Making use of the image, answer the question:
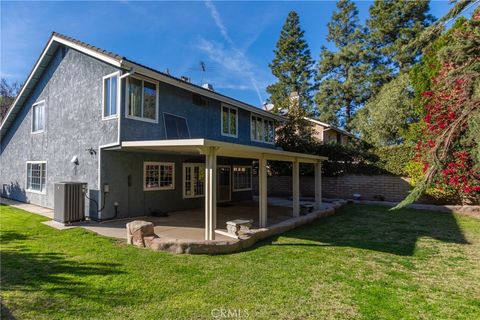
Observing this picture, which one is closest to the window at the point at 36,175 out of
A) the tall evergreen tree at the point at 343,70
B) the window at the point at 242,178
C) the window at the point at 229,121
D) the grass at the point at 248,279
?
the grass at the point at 248,279

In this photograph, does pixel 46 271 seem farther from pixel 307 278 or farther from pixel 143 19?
pixel 143 19

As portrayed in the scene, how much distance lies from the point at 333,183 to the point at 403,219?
7030 millimetres

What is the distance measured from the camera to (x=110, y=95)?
10.0 m

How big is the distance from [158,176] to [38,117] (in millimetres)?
7893

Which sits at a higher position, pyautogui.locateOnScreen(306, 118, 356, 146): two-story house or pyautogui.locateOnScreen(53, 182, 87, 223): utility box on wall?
pyautogui.locateOnScreen(306, 118, 356, 146): two-story house

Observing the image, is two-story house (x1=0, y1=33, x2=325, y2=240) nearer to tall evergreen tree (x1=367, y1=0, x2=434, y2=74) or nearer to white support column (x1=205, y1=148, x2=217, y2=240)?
white support column (x1=205, y1=148, x2=217, y2=240)

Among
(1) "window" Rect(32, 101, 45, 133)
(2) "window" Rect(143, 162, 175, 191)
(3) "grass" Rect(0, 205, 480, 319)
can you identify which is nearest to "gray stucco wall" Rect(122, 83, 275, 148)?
(2) "window" Rect(143, 162, 175, 191)

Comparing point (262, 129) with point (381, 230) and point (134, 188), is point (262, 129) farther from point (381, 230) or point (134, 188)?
point (381, 230)

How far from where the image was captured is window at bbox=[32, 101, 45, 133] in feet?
45.0

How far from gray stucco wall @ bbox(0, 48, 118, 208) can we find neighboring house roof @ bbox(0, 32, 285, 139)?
0.30 meters

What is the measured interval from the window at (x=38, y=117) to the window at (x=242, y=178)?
1046 cm

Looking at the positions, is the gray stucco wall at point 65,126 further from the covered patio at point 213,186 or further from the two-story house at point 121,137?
the covered patio at point 213,186

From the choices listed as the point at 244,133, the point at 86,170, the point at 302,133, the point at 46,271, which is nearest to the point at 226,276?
the point at 46,271

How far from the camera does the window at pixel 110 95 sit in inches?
385
